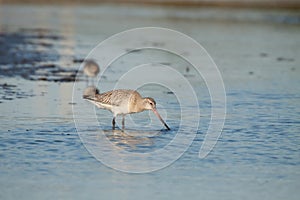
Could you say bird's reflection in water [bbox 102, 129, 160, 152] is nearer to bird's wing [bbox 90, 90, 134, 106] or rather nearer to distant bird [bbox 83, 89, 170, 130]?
distant bird [bbox 83, 89, 170, 130]

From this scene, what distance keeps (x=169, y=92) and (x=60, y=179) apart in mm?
6626

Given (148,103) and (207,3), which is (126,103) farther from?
(207,3)

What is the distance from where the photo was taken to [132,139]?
428 inches

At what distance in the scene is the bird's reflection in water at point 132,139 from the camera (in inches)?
407

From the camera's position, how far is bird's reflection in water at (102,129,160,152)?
10.3 meters

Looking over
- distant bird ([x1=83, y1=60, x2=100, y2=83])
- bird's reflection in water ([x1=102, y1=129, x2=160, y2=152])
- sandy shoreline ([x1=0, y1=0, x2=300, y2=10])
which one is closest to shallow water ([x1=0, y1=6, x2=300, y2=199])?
bird's reflection in water ([x1=102, y1=129, x2=160, y2=152])

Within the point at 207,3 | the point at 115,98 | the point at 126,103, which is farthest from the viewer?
the point at 207,3

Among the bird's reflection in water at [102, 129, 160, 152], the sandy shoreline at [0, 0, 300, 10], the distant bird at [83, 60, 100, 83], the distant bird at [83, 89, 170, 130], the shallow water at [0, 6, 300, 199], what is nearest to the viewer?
the shallow water at [0, 6, 300, 199]

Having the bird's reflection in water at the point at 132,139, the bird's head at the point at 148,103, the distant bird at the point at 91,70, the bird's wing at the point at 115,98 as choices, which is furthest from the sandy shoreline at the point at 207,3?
the bird's reflection in water at the point at 132,139

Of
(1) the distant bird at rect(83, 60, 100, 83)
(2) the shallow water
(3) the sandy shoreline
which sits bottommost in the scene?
(2) the shallow water

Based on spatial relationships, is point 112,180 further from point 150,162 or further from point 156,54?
point 156,54

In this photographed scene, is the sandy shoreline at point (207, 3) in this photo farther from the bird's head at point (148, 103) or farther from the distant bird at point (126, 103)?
the bird's head at point (148, 103)

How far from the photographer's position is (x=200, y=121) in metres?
12.2

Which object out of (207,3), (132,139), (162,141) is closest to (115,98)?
(132,139)
